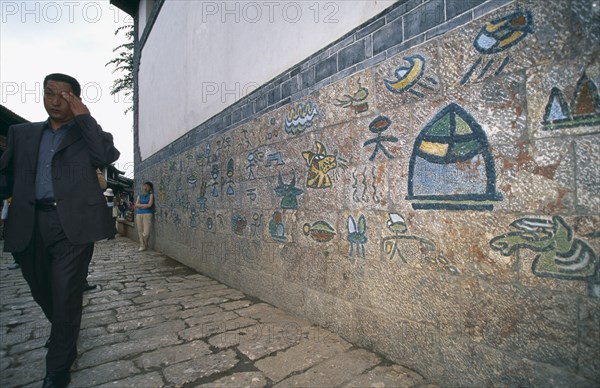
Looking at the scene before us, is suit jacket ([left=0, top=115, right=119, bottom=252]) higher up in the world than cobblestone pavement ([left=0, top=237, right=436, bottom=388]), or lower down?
higher up

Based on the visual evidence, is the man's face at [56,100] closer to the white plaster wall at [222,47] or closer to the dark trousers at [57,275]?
the dark trousers at [57,275]

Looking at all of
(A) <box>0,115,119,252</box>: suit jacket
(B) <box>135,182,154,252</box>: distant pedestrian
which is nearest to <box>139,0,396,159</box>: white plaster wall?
(B) <box>135,182,154,252</box>: distant pedestrian

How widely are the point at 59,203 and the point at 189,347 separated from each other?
1.32 m

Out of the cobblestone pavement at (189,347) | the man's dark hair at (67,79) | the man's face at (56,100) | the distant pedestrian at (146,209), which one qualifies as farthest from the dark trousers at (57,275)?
the distant pedestrian at (146,209)

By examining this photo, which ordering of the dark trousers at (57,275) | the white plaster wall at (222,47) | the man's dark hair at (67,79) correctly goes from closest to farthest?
the dark trousers at (57,275) < the man's dark hair at (67,79) < the white plaster wall at (222,47)

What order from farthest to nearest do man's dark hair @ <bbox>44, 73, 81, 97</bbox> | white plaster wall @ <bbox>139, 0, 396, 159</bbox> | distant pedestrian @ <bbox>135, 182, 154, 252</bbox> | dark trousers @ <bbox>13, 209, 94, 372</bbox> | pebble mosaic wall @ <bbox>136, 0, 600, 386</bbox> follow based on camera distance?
distant pedestrian @ <bbox>135, 182, 154, 252</bbox>, white plaster wall @ <bbox>139, 0, 396, 159</bbox>, man's dark hair @ <bbox>44, 73, 81, 97</bbox>, dark trousers @ <bbox>13, 209, 94, 372</bbox>, pebble mosaic wall @ <bbox>136, 0, 600, 386</bbox>

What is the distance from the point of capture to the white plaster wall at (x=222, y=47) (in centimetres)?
265

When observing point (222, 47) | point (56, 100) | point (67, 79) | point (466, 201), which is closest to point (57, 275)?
point (56, 100)

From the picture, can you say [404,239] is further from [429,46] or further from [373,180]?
[429,46]

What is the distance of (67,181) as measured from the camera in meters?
2.00

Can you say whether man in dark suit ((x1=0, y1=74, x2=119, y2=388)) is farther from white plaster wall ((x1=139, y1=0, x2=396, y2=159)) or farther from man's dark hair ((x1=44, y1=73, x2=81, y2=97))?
white plaster wall ((x1=139, y1=0, x2=396, y2=159))

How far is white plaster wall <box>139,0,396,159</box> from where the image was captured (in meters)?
2.65

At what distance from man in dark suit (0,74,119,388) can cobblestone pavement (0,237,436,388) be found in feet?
1.25

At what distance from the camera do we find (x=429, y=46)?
1.83 m
